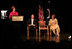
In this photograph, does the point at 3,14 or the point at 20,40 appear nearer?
the point at 20,40

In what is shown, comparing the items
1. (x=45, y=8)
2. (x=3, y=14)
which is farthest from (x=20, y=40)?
(x=45, y=8)

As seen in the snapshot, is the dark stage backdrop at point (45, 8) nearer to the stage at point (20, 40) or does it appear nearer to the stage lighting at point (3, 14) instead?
the stage lighting at point (3, 14)

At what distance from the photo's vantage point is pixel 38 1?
395 inches

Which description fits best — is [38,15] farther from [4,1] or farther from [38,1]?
[4,1]

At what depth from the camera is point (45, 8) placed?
1032cm

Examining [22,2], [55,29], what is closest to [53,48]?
[55,29]

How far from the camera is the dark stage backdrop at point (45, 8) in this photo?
982 centimetres

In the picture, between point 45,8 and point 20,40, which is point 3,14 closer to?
point 45,8

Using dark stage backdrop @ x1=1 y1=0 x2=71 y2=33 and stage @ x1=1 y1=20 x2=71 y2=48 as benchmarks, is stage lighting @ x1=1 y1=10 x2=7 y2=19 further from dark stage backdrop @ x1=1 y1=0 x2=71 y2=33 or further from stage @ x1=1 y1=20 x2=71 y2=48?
stage @ x1=1 y1=20 x2=71 y2=48

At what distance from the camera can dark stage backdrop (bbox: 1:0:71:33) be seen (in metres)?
9.82

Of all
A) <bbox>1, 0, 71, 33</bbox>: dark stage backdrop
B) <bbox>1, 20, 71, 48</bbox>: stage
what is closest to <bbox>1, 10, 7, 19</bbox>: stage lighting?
<bbox>1, 0, 71, 33</bbox>: dark stage backdrop

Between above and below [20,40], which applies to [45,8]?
above

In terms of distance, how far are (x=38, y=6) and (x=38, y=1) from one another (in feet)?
0.88

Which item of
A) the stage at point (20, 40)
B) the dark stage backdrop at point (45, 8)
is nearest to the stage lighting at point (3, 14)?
the dark stage backdrop at point (45, 8)
